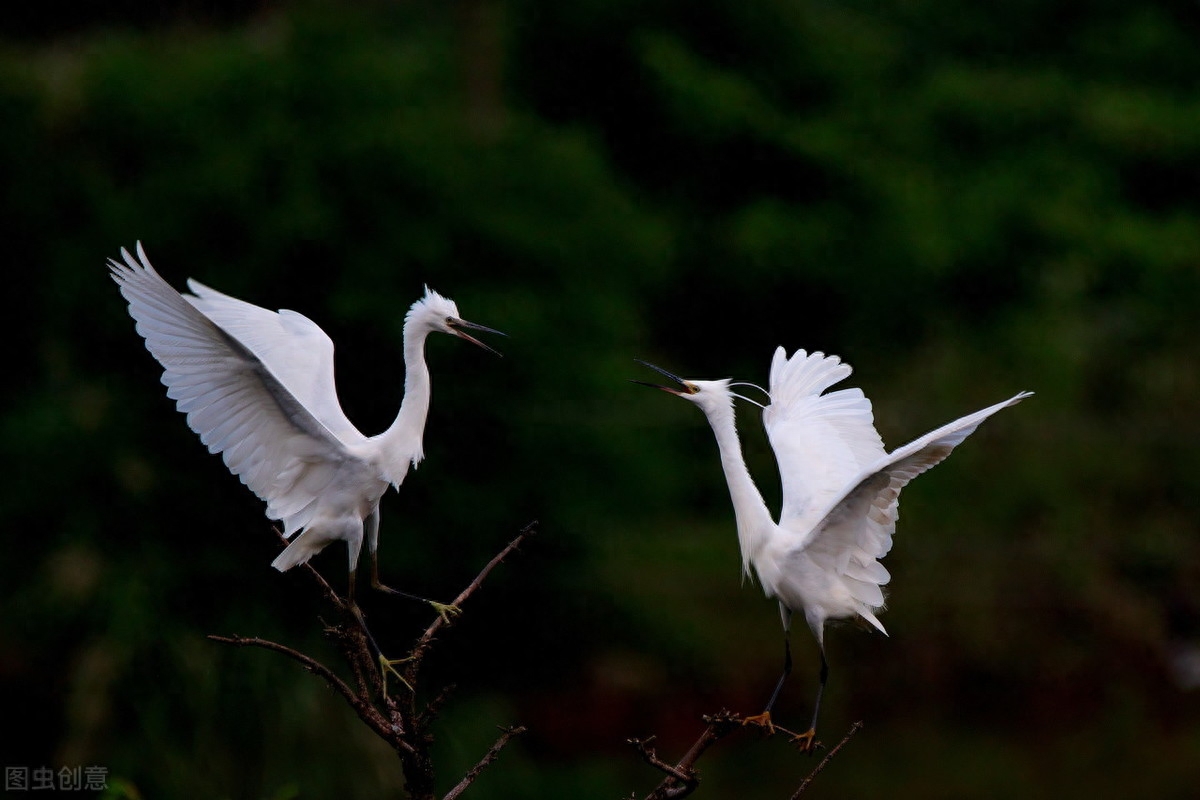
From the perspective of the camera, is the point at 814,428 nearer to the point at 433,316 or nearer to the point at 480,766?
the point at 433,316

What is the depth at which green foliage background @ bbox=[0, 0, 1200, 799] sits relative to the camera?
8.32 metres

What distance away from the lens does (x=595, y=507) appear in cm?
976

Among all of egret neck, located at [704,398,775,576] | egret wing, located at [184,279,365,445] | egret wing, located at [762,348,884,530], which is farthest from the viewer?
egret wing, located at [762,348,884,530]

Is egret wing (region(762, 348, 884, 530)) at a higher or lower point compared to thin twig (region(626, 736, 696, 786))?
higher

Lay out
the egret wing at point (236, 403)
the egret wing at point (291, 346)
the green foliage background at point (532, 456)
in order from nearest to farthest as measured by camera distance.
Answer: the egret wing at point (236, 403), the egret wing at point (291, 346), the green foliage background at point (532, 456)

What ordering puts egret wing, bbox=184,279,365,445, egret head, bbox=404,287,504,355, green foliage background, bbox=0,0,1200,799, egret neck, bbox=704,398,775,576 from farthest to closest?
1. green foliage background, bbox=0,0,1200,799
2. egret neck, bbox=704,398,775,576
3. egret wing, bbox=184,279,365,445
4. egret head, bbox=404,287,504,355

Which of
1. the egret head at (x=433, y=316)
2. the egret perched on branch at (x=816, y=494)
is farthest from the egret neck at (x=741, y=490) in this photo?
the egret head at (x=433, y=316)

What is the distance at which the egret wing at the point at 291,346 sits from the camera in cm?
387

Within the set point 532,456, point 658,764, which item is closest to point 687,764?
point 658,764

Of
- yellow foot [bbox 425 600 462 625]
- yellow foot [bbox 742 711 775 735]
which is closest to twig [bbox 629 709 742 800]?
yellow foot [bbox 425 600 462 625]

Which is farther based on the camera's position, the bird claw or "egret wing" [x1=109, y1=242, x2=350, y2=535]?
the bird claw

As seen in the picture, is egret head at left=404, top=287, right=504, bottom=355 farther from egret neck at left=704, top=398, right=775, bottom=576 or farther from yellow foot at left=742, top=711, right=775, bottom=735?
yellow foot at left=742, top=711, right=775, bottom=735

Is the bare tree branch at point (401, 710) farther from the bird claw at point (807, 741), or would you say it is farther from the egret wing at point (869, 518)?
the bird claw at point (807, 741)

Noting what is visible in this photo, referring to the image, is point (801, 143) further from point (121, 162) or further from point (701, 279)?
point (121, 162)
